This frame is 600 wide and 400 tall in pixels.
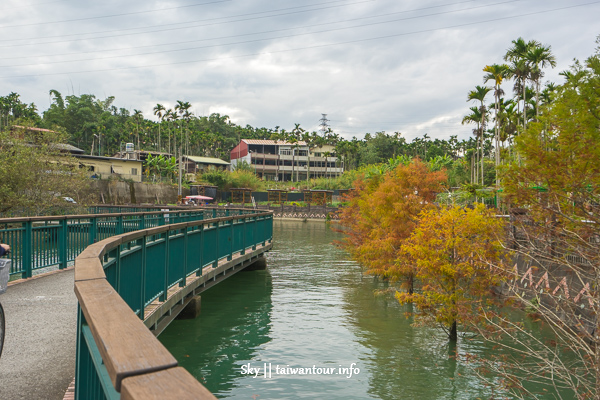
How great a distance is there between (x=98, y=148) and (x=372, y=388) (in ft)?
318

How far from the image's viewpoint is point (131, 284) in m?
6.46

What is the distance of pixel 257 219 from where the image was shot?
732 inches

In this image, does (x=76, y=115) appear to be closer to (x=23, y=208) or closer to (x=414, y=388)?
(x=23, y=208)

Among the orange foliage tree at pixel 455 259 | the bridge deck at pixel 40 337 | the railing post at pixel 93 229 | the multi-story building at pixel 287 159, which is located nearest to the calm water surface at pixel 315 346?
the orange foliage tree at pixel 455 259

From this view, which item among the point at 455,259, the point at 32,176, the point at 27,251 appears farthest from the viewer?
the point at 32,176

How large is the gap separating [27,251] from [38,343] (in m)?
4.79

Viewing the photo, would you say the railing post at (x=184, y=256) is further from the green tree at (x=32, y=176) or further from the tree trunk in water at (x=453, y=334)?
the green tree at (x=32, y=176)

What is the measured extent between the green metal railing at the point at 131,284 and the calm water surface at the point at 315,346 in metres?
1.60

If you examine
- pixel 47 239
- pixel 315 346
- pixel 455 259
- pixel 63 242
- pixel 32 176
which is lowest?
pixel 315 346

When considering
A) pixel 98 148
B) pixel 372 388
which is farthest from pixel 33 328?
pixel 98 148

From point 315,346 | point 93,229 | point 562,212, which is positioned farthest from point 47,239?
point 562,212

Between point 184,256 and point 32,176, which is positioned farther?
point 32,176

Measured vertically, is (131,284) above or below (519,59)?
below

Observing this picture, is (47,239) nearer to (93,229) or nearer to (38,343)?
(93,229)
